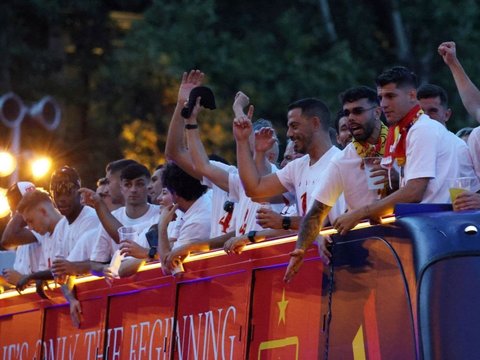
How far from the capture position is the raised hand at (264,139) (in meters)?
10.4

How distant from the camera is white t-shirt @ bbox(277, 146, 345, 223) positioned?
9398mm

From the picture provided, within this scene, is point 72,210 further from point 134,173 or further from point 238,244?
point 238,244

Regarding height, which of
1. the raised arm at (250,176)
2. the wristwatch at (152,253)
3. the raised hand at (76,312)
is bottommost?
the raised hand at (76,312)

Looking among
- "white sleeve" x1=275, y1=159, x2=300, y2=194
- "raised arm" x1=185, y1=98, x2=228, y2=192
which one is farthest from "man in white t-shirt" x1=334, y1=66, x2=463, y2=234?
"raised arm" x1=185, y1=98, x2=228, y2=192

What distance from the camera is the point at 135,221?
12297mm

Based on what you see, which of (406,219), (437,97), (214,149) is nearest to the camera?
(406,219)

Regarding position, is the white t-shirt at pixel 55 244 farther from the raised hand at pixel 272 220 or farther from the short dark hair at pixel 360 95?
the short dark hair at pixel 360 95

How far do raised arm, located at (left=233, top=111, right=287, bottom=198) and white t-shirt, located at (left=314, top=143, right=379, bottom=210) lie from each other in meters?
1.42

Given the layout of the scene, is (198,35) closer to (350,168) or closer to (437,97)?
(437,97)

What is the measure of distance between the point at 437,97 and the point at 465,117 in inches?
630

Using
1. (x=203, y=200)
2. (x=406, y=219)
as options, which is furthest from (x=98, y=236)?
(x=406, y=219)

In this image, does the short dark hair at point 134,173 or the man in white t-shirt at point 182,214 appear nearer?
the man in white t-shirt at point 182,214

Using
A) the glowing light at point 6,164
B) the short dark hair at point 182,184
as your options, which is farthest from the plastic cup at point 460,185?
the glowing light at point 6,164

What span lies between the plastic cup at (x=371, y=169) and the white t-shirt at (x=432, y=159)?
224 mm
